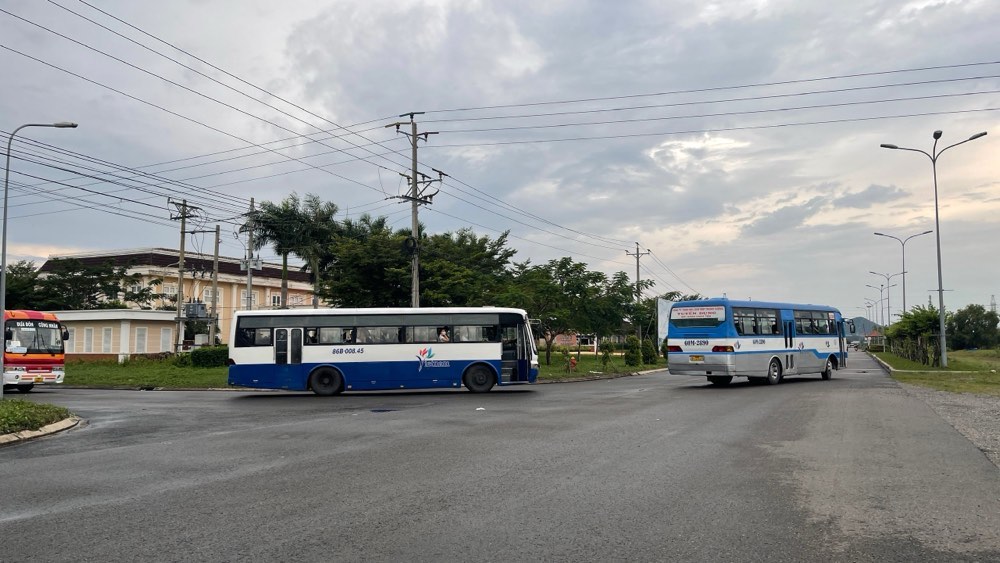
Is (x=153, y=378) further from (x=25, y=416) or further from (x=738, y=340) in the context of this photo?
(x=738, y=340)

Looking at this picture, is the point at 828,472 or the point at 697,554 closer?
the point at 697,554

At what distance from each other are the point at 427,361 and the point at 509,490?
1647cm

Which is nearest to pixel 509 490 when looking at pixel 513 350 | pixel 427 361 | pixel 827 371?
pixel 427 361

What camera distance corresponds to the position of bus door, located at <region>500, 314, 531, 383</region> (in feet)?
81.0

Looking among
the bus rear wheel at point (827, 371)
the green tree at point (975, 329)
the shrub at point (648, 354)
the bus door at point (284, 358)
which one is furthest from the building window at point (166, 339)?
the green tree at point (975, 329)

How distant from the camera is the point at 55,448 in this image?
40.0ft

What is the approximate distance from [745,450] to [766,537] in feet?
16.3

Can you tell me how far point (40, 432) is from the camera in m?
14.2

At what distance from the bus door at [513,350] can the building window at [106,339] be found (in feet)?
137

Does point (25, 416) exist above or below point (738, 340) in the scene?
below

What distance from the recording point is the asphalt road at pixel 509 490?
5.92 meters

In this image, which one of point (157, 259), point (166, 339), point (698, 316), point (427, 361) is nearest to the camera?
point (427, 361)

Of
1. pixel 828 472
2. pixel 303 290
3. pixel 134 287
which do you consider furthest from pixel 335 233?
pixel 828 472

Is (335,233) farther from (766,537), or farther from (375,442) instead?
(766,537)
